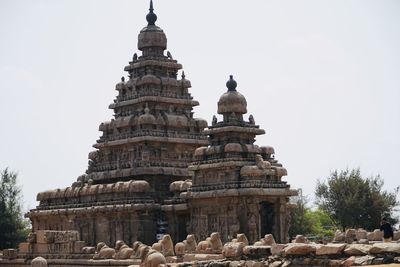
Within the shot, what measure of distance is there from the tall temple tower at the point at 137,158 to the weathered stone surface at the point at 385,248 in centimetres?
3872

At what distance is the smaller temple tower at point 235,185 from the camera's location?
56.5 m

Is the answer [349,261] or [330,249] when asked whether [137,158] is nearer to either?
[330,249]

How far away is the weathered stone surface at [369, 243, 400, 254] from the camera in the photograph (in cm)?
2236

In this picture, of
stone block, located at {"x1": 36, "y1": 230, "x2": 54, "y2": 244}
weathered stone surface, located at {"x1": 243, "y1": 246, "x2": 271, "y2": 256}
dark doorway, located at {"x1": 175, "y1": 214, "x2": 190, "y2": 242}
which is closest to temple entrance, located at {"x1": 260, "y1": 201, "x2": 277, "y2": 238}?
dark doorway, located at {"x1": 175, "y1": 214, "x2": 190, "y2": 242}

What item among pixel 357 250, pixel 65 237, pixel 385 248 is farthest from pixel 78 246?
pixel 385 248

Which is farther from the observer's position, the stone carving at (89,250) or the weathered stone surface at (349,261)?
the stone carving at (89,250)

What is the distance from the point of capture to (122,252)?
49906 mm

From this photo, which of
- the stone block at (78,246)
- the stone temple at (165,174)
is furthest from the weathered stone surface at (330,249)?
the stone block at (78,246)

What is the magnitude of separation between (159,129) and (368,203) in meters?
17.3

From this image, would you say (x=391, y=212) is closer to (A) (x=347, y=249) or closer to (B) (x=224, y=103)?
(B) (x=224, y=103)

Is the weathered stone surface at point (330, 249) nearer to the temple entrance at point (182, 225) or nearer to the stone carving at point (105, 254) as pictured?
the stone carving at point (105, 254)

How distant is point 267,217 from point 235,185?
4.05 metres

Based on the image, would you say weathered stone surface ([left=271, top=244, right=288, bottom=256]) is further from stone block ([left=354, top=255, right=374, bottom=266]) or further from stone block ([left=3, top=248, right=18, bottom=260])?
stone block ([left=3, top=248, right=18, bottom=260])

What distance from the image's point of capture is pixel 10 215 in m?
76.7
